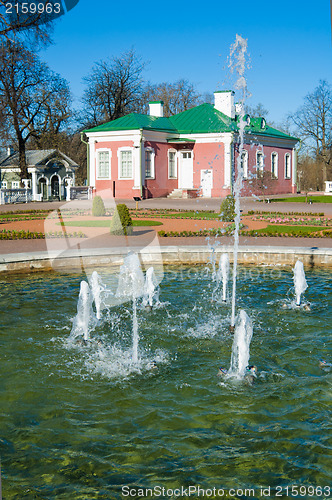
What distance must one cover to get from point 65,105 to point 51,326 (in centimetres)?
3920

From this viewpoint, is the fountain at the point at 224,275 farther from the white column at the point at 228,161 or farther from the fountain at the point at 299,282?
the white column at the point at 228,161

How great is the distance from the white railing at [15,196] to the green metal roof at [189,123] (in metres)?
5.63

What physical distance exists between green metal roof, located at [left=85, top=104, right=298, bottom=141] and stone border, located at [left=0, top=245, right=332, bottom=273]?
22.1m

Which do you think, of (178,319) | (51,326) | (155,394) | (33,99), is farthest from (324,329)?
(33,99)

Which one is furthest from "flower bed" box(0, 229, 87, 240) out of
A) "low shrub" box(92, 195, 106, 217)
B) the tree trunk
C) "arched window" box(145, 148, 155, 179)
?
the tree trunk

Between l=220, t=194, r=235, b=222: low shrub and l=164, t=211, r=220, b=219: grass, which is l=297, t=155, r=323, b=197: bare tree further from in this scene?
l=220, t=194, r=235, b=222: low shrub

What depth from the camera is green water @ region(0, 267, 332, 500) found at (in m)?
3.88

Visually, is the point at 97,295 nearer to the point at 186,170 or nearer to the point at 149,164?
the point at 149,164

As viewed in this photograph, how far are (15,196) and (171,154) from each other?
33.9 ft

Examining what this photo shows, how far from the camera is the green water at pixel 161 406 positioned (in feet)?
12.7

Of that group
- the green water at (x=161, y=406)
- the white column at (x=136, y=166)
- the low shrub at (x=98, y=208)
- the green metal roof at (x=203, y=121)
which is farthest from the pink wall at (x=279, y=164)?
the green water at (x=161, y=406)

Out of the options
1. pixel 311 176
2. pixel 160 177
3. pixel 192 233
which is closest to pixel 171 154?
pixel 160 177

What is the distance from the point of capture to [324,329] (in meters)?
7.14

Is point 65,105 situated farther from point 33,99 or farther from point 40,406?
point 40,406
